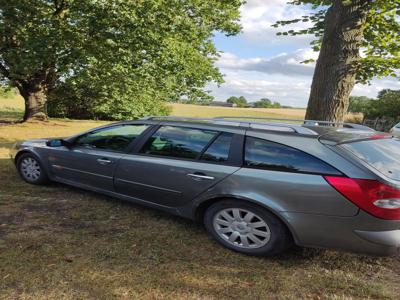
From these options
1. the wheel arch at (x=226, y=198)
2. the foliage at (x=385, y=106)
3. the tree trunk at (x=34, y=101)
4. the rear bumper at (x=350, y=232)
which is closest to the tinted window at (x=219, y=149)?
the wheel arch at (x=226, y=198)

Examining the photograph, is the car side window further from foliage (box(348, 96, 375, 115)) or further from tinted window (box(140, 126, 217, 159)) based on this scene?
foliage (box(348, 96, 375, 115))

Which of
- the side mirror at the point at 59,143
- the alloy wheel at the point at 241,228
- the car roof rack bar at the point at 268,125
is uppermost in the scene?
the car roof rack bar at the point at 268,125

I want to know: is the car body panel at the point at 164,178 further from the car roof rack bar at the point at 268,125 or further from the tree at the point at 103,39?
the tree at the point at 103,39

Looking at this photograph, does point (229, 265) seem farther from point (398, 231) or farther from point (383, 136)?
point (383, 136)

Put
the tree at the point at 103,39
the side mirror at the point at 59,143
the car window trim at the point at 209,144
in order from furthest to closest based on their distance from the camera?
the tree at the point at 103,39, the side mirror at the point at 59,143, the car window trim at the point at 209,144

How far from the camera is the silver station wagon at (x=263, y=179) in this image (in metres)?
2.99

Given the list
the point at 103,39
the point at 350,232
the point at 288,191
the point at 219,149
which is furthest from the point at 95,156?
the point at 103,39

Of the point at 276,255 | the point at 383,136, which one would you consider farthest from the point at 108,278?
the point at 383,136

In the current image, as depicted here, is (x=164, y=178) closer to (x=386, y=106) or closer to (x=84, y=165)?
(x=84, y=165)

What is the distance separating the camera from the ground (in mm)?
2883

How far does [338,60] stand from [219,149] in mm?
4245

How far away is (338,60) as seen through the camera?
670 centimetres

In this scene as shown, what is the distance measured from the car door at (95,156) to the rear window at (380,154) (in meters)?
2.62

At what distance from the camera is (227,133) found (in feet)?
12.5
